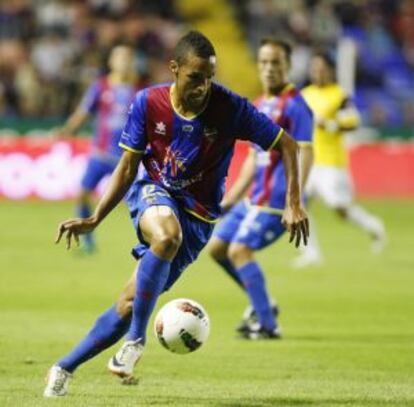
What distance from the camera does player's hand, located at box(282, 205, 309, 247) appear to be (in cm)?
775

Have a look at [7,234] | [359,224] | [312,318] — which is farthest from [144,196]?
[7,234]

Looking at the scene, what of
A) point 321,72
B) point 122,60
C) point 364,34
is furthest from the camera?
point 364,34

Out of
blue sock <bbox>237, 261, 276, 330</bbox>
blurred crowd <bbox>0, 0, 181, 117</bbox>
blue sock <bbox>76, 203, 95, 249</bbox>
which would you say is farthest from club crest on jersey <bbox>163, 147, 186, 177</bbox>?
blurred crowd <bbox>0, 0, 181, 117</bbox>

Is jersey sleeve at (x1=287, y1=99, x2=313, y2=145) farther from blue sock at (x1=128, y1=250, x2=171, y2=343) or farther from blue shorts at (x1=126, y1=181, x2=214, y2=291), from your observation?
blue sock at (x1=128, y1=250, x2=171, y2=343)

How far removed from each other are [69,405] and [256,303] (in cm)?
352

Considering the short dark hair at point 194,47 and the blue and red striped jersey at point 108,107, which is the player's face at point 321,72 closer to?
the blue and red striped jersey at point 108,107

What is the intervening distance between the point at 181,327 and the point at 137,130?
117cm

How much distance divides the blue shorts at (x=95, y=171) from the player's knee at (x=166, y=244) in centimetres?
983

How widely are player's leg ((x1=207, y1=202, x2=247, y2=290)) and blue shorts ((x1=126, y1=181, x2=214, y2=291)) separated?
2846 mm

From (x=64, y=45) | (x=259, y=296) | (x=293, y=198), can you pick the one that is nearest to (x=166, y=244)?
(x=293, y=198)

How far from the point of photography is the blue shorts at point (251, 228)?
36.6 feet

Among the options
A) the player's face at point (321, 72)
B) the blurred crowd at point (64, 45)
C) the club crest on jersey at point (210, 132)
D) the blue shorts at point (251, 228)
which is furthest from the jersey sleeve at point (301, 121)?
the blurred crowd at point (64, 45)

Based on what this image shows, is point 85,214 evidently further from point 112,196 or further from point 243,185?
point 112,196

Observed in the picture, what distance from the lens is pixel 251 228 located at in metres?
11.2
